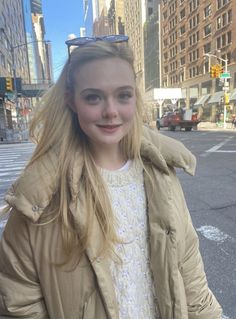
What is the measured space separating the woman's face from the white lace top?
198 millimetres

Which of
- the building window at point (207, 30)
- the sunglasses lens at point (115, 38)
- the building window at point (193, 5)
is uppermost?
the building window at point (193, 5)

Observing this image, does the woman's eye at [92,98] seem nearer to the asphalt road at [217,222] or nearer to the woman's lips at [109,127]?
the woman's lips at [109,127]

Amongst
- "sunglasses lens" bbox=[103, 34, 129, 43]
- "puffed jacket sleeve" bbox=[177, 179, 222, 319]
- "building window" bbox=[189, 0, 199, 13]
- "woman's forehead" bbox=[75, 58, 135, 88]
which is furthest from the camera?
"building window" bbox=[189, 0, 199, 13]

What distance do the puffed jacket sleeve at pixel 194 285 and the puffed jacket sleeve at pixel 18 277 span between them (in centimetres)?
71

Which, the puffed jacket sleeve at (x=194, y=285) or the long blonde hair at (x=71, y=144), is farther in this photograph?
the puffed jacket sleeve at (x=194, y=285)

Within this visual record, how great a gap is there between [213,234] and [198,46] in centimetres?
6019

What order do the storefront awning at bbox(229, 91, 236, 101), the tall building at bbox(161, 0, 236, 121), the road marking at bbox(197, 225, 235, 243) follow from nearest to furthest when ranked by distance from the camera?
the road marking at bbox(197, 225, 235, 243) → the storefront awning at bbox(229, 91, 236, 101) → the tall building at bbox(161, 0, 236, 121)

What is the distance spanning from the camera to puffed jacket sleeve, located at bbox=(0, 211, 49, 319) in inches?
50.9

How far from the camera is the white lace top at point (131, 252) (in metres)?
1.41

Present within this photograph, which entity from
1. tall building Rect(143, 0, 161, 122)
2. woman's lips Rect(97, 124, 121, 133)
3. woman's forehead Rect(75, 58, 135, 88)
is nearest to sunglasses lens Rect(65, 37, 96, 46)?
woman's forehead Rect(75, 58, 135, 88)

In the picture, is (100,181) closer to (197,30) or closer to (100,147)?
(100,147)

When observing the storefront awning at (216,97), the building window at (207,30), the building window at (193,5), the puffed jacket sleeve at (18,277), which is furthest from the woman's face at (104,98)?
the building window at (193,5)

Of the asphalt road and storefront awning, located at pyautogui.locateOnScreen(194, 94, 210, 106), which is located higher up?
storefront awning, located at pyautogui.locateOnScreen(194, 94, 210, 106)

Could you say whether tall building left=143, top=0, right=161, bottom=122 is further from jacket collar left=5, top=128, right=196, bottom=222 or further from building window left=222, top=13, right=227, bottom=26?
jacket collar left=5, top=128, right=196, bottom=222
